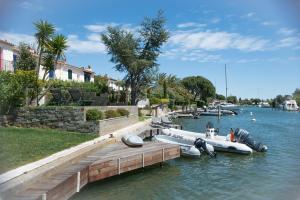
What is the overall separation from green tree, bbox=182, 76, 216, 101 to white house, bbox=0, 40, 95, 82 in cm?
6693

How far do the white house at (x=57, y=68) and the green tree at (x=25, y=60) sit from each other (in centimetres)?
41

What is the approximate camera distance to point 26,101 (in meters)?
20.4

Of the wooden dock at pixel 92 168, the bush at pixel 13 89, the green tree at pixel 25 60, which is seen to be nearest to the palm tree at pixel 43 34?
the bush at pixel 13 89

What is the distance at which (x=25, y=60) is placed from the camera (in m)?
27.2

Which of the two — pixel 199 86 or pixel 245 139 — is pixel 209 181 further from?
pixel 199 86

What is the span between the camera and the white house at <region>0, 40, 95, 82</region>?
25175mm

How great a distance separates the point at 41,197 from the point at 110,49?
Answer: 34488 millimetres

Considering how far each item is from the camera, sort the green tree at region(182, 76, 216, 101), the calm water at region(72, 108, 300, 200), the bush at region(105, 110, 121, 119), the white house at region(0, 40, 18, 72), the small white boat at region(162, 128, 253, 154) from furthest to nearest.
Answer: the green tree at region(182, 76, 216, 101) → the white house at region(0, 40, 18, 72) → the bush at region(105, 110, 121, 119) → the small white boat at region(162, 128, 253, 154) → the calm water at region(72, 108, 300, 200)

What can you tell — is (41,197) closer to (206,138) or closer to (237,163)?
(237,163)

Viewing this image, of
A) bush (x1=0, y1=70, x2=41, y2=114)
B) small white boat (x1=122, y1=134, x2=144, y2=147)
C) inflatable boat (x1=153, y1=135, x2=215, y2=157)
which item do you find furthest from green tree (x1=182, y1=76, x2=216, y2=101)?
small white boat (x1=122, y1=134, x2=144, y2=147)

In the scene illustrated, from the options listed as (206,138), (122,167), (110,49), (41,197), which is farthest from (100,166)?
(110,49)

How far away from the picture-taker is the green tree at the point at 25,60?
88.4 feet

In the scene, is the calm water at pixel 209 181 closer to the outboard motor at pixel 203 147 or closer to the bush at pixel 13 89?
the outboard motor at pixel 203 147

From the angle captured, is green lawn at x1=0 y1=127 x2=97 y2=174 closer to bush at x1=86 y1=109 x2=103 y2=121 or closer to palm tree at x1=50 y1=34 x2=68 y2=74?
bush at x1=86 y1=109 x2=103 y2=121
